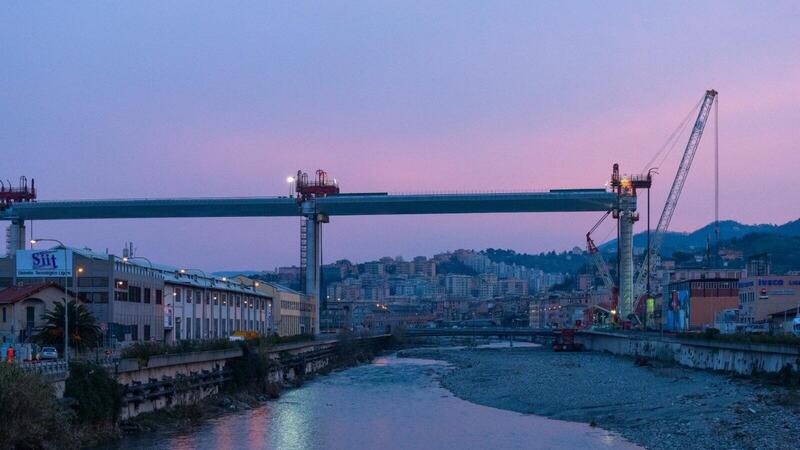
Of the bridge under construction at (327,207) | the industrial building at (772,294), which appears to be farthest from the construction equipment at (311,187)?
the industrial building at (772,294)

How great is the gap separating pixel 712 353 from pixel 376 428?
34138mm

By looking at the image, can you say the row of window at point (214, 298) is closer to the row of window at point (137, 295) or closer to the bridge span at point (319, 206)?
the row of window at point (137, 295)

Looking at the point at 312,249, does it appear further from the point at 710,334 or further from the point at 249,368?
the point at 249,368

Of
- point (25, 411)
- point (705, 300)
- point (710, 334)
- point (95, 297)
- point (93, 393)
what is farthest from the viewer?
point (705, 300)

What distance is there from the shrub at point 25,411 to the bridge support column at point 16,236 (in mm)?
104865

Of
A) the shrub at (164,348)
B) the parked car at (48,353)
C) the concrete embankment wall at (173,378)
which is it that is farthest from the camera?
the shrub at (164,348)

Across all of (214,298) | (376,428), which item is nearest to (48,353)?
(376,428)

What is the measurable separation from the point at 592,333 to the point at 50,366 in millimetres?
99218

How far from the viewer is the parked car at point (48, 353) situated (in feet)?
134

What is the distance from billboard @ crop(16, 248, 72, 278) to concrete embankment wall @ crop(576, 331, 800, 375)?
138ft

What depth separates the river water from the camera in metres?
37.1

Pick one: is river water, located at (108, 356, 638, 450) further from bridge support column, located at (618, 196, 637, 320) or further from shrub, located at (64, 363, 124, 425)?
bridge support column, located at (618, 196, 637, 320)

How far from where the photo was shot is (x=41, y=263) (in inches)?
2429

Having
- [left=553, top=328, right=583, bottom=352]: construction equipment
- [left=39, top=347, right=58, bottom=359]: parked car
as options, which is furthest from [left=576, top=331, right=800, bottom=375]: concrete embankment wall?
[left=39, top=347, right=58, bottom=359]: parked car
